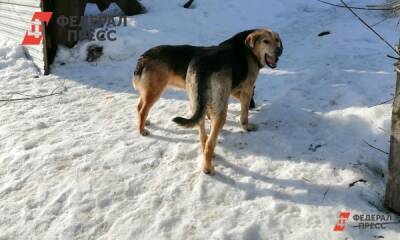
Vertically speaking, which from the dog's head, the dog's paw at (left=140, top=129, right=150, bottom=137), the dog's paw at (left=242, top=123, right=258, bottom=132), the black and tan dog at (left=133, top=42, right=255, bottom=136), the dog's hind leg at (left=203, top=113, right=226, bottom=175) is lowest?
the dog's paw at (left=140, top=129, right=150, bottom=137)

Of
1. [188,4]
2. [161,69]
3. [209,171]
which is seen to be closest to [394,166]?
[209,171]

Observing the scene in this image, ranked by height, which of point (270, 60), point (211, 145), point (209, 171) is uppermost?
point (270, 60)

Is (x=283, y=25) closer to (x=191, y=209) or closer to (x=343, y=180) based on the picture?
(x=343, y=180)

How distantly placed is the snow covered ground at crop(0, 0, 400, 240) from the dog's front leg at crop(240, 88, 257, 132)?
0.12 m

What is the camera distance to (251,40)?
5.31 m

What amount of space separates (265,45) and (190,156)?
1.82m

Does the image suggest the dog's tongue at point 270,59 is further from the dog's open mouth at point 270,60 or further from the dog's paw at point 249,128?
the dog's paw at point 249,128

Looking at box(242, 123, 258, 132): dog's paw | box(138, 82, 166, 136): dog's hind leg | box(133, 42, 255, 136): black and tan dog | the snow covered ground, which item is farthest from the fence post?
box(138, 82, 166, 136): dog's hind leg

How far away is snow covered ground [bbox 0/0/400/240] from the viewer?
397 cm

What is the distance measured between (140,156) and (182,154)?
55 centimetres

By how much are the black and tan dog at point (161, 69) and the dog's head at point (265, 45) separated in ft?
2.25

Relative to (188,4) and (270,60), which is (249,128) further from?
(188,4)

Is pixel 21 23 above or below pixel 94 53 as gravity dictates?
above

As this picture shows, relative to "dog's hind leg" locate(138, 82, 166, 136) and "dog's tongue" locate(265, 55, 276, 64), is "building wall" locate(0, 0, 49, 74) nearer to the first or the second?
"dog's hind leg" locate(138, 82, 166, 136)
